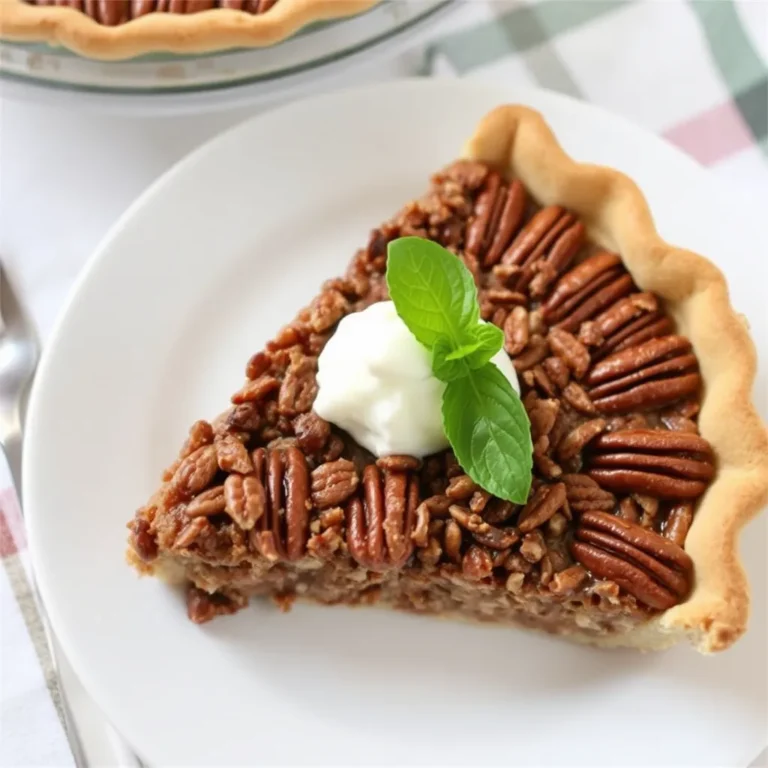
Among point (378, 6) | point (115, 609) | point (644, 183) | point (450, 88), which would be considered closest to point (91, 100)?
point (378, 6)

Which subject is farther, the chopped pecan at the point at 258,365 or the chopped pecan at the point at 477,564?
the chopped pecan at the point at 258,365

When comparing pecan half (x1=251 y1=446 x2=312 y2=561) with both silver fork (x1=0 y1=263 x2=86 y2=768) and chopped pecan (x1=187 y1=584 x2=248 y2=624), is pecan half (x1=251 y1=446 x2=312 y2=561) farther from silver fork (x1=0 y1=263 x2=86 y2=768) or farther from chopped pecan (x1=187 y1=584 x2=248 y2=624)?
silver fork (x1=0 y1=263 x2=86 y2=768)

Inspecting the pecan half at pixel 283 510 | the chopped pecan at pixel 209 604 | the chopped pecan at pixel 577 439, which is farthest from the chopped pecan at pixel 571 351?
the chopped pecan at pixel 209 604

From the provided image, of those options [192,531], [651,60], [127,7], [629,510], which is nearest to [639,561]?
[629,510]

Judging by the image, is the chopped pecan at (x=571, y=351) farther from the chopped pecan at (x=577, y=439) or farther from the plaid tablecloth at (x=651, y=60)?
the plaid tablecloth at (x=651, y=60)

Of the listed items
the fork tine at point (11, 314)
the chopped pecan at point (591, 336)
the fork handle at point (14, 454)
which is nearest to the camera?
the chopped pecan at point (591, 336)

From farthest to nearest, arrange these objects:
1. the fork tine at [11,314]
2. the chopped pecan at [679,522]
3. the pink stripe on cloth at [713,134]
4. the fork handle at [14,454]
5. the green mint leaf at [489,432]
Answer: the pink stripe on cloth at [713,134] < the fork tine at [11,314] < the fork handle at [14,454] < the chopped pecan at [679,522] < the green mint leaf at [489,432]

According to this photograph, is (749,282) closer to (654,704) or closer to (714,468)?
(714,468)
